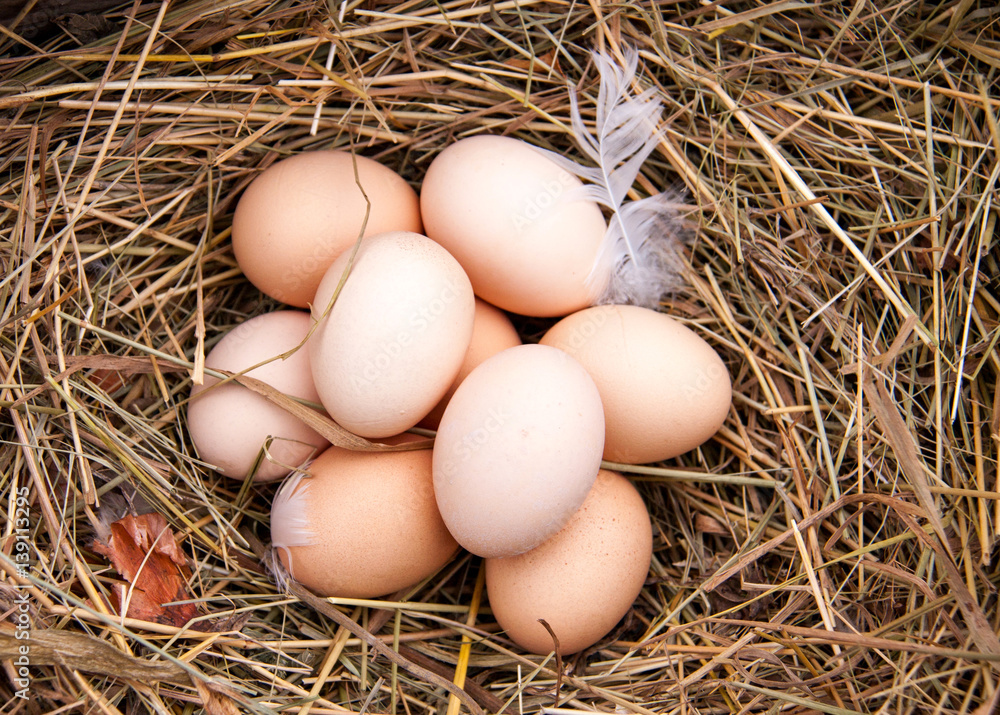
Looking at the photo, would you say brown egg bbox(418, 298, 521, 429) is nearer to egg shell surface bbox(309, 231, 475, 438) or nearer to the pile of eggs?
the pile of eggs

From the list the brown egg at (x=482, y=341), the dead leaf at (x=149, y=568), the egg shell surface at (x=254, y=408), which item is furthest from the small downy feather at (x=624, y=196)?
the dead leaf at (x=149, y=568)

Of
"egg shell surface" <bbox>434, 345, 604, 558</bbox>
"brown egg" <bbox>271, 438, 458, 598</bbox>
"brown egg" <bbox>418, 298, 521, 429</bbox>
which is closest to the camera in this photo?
"egg shell surface" <bbox>434, 345, 604, 558</bbox>

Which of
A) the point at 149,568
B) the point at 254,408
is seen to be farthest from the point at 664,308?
the point at 149,568

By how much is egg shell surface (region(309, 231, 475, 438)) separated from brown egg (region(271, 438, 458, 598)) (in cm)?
10

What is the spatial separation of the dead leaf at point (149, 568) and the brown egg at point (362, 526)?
0.59 feet

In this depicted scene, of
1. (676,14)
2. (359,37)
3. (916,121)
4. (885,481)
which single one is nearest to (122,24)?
(359,37)

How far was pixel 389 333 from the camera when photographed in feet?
3.78

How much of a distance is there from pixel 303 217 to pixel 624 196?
672 mm

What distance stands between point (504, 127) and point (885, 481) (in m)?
1.04

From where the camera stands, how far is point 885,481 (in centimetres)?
125

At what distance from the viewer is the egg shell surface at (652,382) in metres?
1.26

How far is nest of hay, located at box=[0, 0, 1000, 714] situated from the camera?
1.14 metres

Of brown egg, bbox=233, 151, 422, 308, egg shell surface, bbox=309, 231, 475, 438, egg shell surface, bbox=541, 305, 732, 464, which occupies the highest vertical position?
brown egg, bbox=233, 151, 422, 308

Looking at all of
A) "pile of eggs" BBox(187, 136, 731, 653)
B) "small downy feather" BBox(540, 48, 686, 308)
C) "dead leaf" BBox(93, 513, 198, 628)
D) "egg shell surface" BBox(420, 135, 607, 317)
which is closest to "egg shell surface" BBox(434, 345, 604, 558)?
"pile of eggs" BBox(187, 136, 731, 653)
